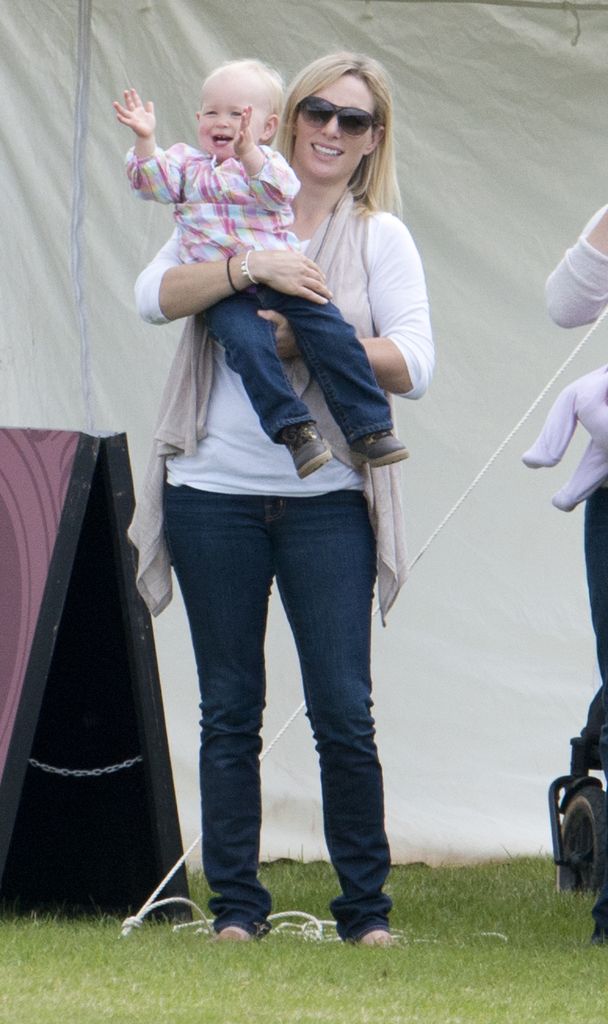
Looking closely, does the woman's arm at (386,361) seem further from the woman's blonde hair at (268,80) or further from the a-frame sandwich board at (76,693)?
the a-frame sandwich board at (76,693)

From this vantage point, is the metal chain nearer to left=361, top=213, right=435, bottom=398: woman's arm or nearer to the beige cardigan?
the beige cardigan

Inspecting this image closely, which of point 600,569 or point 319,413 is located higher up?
point 319,413

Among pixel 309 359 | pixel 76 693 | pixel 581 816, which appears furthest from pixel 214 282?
pixel 581 816

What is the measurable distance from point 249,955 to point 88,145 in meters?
2.14

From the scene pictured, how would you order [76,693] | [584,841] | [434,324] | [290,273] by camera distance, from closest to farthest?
[290,273] < [76,693] < [584,841] < [434,324]

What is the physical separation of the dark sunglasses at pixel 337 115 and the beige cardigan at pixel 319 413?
0.13m

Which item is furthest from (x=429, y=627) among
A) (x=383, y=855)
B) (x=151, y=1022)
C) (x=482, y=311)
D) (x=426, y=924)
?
(x=151, y=1022)

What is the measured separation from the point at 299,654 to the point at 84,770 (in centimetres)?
75

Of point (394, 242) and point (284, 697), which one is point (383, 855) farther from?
point (284, 697)

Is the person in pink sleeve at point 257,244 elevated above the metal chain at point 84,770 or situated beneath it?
elevated above

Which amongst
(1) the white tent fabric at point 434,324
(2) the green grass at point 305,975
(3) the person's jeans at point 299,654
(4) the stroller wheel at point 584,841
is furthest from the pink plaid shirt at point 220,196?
(4) the stroller wheel at point 584,841

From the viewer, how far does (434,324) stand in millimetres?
4352

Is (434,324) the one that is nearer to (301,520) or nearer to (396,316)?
(396,316)

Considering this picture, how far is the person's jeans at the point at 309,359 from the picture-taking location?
8.93ft
